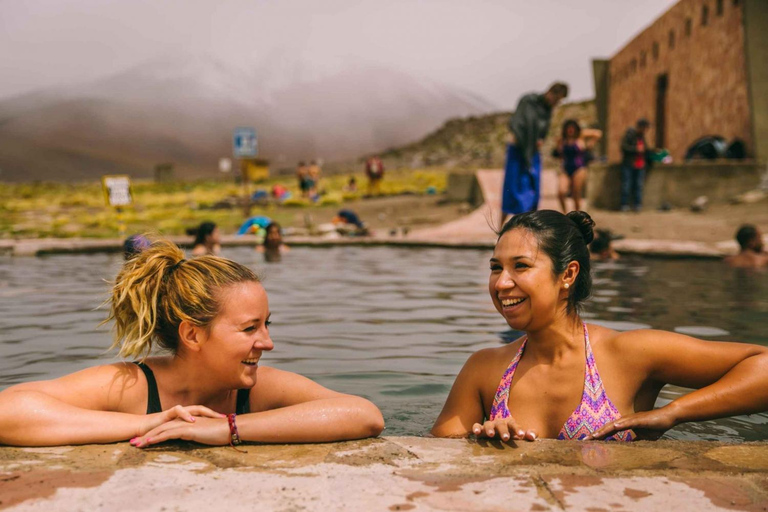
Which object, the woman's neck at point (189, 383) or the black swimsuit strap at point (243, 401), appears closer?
the woman's neck at point (189, 383)

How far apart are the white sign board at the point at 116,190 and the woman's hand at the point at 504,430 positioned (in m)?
11.7

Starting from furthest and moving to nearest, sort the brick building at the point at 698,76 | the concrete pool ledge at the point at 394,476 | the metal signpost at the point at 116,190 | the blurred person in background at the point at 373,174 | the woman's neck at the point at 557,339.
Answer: the blurred person in background at the point at 373,174, the brick building at the point at 698,76, the metal signpost at the point at 116,190, the woman's neck at the point at 557,339, the concrete pool ledge at the point at 394,476

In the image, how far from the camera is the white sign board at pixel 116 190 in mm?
13172

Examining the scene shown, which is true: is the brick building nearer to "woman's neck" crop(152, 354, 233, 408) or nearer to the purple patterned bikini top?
the purple patterned bikini top

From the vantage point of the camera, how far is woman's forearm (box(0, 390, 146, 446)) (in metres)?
2.51

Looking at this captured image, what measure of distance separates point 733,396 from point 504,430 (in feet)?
2.74

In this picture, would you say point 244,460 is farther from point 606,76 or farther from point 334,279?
point 606,76

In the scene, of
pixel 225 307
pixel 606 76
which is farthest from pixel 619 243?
pixel 606 76

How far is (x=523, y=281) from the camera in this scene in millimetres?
2795

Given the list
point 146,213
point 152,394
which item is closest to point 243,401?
point 152,394

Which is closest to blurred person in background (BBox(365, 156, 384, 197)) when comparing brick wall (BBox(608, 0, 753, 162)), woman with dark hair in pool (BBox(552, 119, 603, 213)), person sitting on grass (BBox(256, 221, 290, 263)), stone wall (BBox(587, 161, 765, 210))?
brick wall (BBox(608, 0, 753, 162))

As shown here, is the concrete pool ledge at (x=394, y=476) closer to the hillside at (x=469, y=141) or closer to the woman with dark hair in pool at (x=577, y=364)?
the woman with dark hair in pool at (x=577, y=364)

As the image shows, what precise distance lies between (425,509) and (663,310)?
4972 millimetres

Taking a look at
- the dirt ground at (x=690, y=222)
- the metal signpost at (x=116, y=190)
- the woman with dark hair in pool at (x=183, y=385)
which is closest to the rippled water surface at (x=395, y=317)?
the woman with dark hair in pool at (x=183, y=385)
